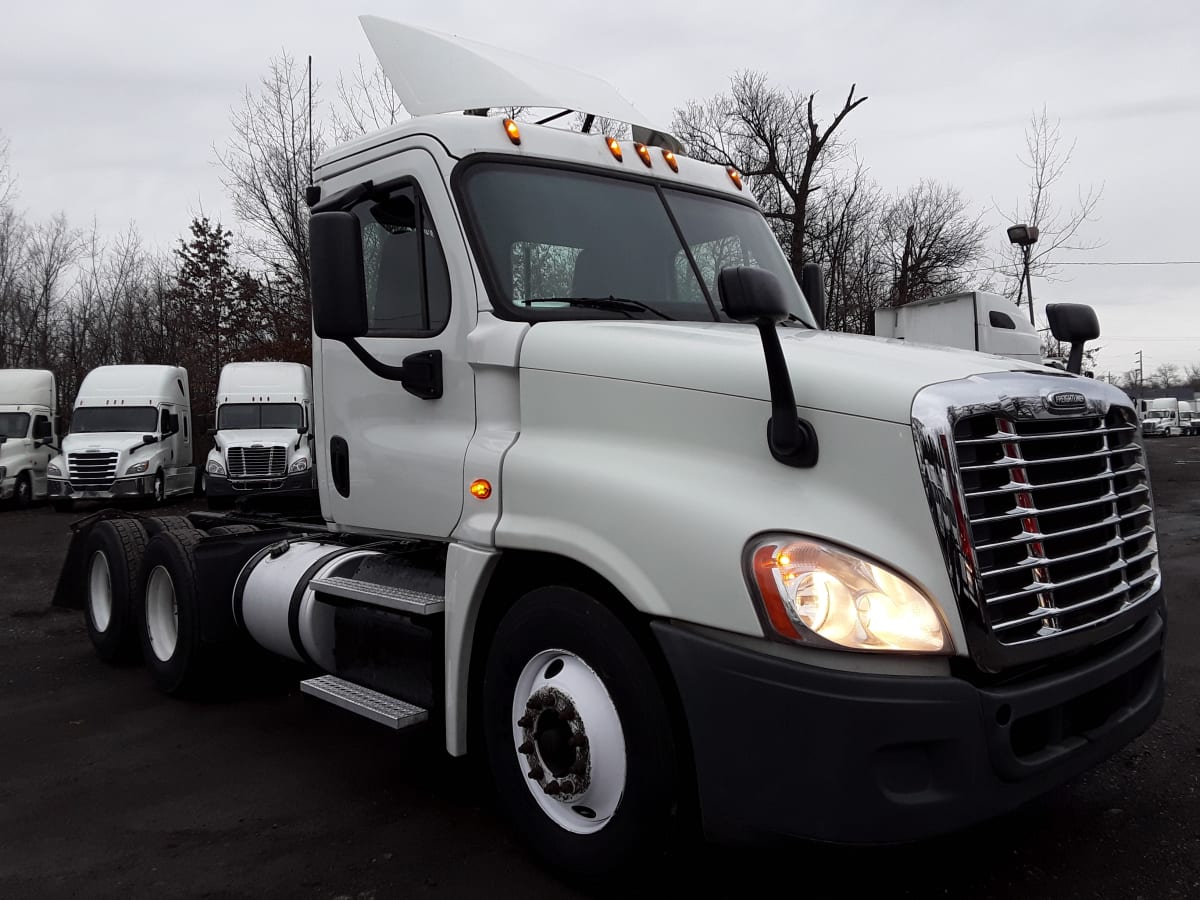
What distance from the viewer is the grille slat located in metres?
2.74

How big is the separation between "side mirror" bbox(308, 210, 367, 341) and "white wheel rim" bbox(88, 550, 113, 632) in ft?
13.1

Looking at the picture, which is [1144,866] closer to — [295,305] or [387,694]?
[387,694]

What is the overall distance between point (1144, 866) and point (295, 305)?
24.9m

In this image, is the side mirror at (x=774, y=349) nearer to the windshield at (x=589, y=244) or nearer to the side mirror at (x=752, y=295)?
the side mirror at (x=752, y=295)

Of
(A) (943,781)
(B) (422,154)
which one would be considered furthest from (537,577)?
(B) (422,154)

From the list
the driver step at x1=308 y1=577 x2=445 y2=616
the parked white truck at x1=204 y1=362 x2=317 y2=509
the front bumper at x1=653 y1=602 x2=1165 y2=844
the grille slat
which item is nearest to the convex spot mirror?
the grille slat

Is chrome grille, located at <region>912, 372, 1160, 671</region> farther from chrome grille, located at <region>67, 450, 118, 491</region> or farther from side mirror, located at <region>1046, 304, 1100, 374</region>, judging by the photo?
chrome grille, located at <region>67, 450, 118, 491</region>

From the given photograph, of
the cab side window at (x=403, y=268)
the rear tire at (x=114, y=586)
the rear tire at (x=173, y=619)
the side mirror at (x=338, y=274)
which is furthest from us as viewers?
the rear tire at (x=114, y=586)

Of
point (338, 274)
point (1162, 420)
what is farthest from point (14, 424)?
point (1162, 420)

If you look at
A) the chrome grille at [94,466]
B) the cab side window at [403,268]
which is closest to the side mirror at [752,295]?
the cab side window at [403,268]

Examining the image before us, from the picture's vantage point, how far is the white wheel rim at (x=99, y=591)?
6.77 meters

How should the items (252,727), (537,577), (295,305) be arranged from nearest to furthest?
(537,577)
(252,727)
(295,305)

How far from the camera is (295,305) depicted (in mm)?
25719

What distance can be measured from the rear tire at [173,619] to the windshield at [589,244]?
319 cm
